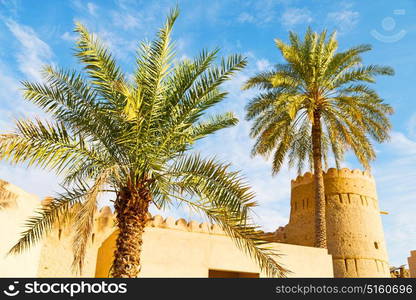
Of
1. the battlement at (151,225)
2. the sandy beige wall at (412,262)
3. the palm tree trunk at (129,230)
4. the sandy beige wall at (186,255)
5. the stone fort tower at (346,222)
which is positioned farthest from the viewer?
the sandy beige wall at (412,262)

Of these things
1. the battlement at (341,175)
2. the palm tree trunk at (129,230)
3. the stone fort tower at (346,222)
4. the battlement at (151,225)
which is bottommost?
the palm tree trunk at (129,230)

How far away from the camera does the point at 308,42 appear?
16.1 meters

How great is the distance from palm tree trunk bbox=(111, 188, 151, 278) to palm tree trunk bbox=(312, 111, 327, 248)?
9.44m

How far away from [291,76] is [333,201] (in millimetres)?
6376

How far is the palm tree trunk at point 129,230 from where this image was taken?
6.43 meters

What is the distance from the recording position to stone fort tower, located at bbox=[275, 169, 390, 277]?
55.9 feet

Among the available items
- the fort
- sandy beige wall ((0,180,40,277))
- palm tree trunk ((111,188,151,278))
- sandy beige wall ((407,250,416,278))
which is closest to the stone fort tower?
the fort

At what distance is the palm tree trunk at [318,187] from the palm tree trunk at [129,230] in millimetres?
9444

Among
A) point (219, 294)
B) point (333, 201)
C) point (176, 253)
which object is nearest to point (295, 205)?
point (333, 201)

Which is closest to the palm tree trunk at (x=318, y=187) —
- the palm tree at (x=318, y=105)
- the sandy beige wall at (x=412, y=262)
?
the palm tree at (x=318, y=105)

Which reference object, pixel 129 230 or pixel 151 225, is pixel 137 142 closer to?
pixel 129 230

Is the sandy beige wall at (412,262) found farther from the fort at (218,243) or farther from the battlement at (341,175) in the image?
the battlement at (341,175)

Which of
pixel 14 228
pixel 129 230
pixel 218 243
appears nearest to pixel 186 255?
pixel 218 243

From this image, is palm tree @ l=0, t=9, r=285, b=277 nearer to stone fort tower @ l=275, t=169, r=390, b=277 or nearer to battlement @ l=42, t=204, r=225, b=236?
battlement @ l=42, t=204, r=225, b=236
